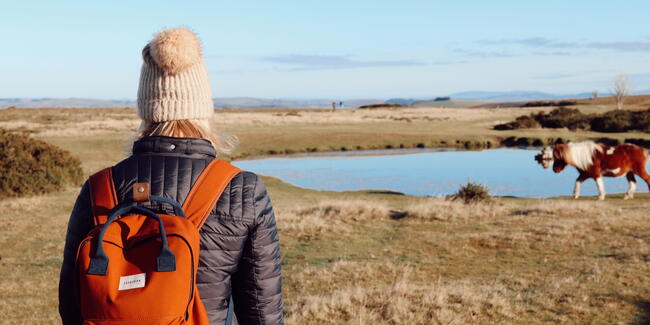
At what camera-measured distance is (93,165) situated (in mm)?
28562

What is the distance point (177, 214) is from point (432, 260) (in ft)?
31.2

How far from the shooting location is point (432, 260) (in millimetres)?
11445

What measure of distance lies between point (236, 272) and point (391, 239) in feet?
36.4

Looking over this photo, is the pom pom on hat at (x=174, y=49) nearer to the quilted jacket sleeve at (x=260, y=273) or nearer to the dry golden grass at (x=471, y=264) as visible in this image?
the quilted jacket sleeve at (x=260, y=273)

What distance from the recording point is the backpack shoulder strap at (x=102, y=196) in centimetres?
245

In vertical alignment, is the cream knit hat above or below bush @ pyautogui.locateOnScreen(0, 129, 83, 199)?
above

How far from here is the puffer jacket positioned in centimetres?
253

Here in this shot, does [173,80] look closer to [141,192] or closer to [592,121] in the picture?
Answer: [141,192]

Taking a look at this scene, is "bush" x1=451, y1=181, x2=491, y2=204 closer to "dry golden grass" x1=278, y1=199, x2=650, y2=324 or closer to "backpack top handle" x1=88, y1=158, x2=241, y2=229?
"dry golden grass" x1=278, y1=199, x2=650, y2=324

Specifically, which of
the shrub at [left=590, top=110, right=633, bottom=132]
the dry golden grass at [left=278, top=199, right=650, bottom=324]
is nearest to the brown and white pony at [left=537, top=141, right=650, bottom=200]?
the dry golden grass at [left=278, top=199, right=650, bottom=324]

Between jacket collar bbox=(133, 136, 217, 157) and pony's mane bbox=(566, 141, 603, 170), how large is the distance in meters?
18.9

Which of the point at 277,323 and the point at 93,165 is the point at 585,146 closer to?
the point at 277,323

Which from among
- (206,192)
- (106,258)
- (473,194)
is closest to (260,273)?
(206,192)

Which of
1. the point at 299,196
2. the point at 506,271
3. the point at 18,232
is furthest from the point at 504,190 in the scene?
the point at 18,232
